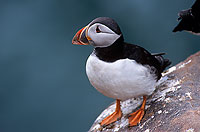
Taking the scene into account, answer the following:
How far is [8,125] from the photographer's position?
4.80 meters

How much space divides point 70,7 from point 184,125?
11.6 ft

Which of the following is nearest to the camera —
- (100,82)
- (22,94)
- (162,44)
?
(100,82)

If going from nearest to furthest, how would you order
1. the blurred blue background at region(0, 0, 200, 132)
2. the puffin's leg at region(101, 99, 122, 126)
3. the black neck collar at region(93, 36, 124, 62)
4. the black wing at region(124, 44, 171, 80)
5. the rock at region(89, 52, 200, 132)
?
1. the rock at region(89, 52, 200, 132)
2. the black neck collar at region(93, 36, 124, 62)
3. the black wing at region(124, 44, 171, 80)
4. the puffin's leg at region(101, 99, 122, 126)
5. the blurred blue background at region(0, 0, 200, 132)

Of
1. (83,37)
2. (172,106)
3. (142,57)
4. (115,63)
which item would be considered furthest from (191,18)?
(83,37)

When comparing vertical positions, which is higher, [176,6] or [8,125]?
[176,6]

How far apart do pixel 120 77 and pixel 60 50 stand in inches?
117

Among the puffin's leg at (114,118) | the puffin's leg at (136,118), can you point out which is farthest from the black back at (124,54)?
the puffin's leg at (114,118)

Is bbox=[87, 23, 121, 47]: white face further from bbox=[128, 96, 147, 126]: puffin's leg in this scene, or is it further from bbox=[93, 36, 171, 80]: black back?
bbox=[128, 96, 147, 126]: puffin's leg

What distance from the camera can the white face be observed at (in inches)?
77.5

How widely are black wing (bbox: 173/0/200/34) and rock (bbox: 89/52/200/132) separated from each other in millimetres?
519

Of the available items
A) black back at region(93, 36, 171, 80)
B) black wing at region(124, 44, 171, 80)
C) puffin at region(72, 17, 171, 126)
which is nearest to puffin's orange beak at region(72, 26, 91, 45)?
puffin at region(72, 17, 171, 126)

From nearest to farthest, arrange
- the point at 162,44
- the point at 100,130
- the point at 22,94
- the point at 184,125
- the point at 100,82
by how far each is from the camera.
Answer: the point at 184,125 < the point at 100,82 < the point at 100,130 < the point at 22,94 < the point at 162,44

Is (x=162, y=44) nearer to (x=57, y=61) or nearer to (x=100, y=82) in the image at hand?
(x=57, y=61)

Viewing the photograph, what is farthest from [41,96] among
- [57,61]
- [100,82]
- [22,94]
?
[100,82]
